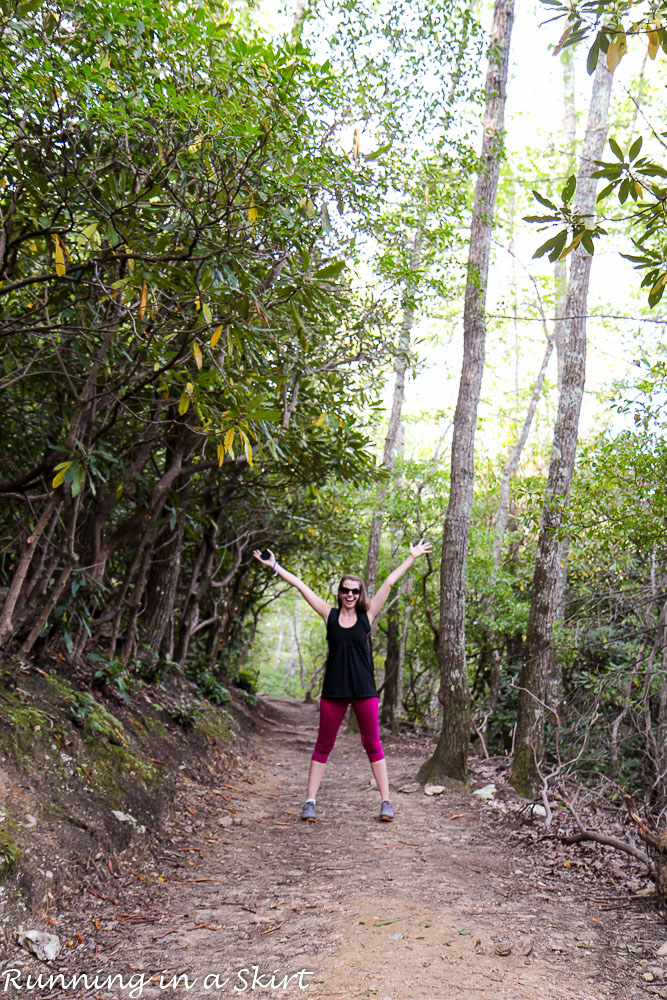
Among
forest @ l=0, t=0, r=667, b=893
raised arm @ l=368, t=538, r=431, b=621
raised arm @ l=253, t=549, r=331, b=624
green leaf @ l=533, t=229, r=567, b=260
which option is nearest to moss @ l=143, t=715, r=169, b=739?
forest @ l=0, t=0, r=667, b=893

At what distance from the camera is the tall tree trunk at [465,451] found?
7648mm

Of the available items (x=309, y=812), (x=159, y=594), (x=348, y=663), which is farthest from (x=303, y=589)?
(x=159, y=594)

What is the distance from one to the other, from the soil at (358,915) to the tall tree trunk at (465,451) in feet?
4.32

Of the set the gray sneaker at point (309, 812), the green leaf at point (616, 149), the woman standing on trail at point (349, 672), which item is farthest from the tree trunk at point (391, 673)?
the green leaf at point (616, 149)

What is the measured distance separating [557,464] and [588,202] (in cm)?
360

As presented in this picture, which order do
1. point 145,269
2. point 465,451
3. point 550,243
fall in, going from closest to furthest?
point 550,243, point 145,269, point 465,451

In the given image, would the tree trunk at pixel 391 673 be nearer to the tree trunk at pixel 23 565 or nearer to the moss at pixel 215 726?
the moss at pixel 215 726

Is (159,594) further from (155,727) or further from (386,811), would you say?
(386,811)

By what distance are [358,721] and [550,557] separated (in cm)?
294

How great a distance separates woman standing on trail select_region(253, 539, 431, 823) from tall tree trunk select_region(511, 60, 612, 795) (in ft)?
5.96

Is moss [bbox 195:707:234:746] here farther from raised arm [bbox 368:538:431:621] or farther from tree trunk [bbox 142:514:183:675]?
raised arm [bbox 368:538:431:621]

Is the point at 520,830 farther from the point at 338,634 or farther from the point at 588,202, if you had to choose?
the point at 588,202

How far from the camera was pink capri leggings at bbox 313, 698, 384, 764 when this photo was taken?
18.6ft

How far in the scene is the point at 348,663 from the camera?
5695 millimetres
